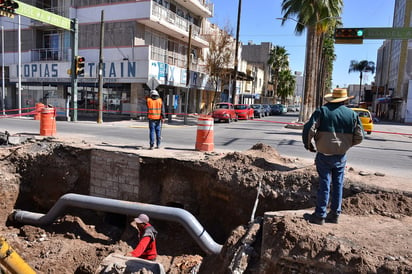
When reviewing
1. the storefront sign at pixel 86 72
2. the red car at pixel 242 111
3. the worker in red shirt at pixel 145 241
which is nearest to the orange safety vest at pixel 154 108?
the worker in red shirt at pixel 145 241

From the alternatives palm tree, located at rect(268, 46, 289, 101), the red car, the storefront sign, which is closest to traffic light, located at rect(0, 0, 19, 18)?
the storefront sign

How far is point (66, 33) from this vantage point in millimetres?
27328

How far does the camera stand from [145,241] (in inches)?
205

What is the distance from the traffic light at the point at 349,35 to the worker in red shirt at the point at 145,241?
1657 cm

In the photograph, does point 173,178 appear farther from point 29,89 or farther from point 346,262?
point 29,89

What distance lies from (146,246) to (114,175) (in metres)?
3.29

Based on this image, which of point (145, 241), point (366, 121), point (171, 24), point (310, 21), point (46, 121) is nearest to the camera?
point (145, 241)

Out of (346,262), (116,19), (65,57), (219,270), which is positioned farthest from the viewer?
(65,57)

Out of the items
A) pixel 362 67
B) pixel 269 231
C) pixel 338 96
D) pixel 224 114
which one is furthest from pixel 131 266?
pixel 362 67

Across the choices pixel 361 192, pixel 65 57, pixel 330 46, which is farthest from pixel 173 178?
pixel 330 46

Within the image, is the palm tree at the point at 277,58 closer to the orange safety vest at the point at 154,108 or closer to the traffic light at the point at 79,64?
the traffic light at the point at 79,64

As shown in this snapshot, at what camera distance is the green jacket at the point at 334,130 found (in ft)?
13.8

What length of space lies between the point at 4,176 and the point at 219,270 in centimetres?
661

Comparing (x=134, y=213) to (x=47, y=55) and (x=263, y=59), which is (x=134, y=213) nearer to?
(x=47, y=55)
